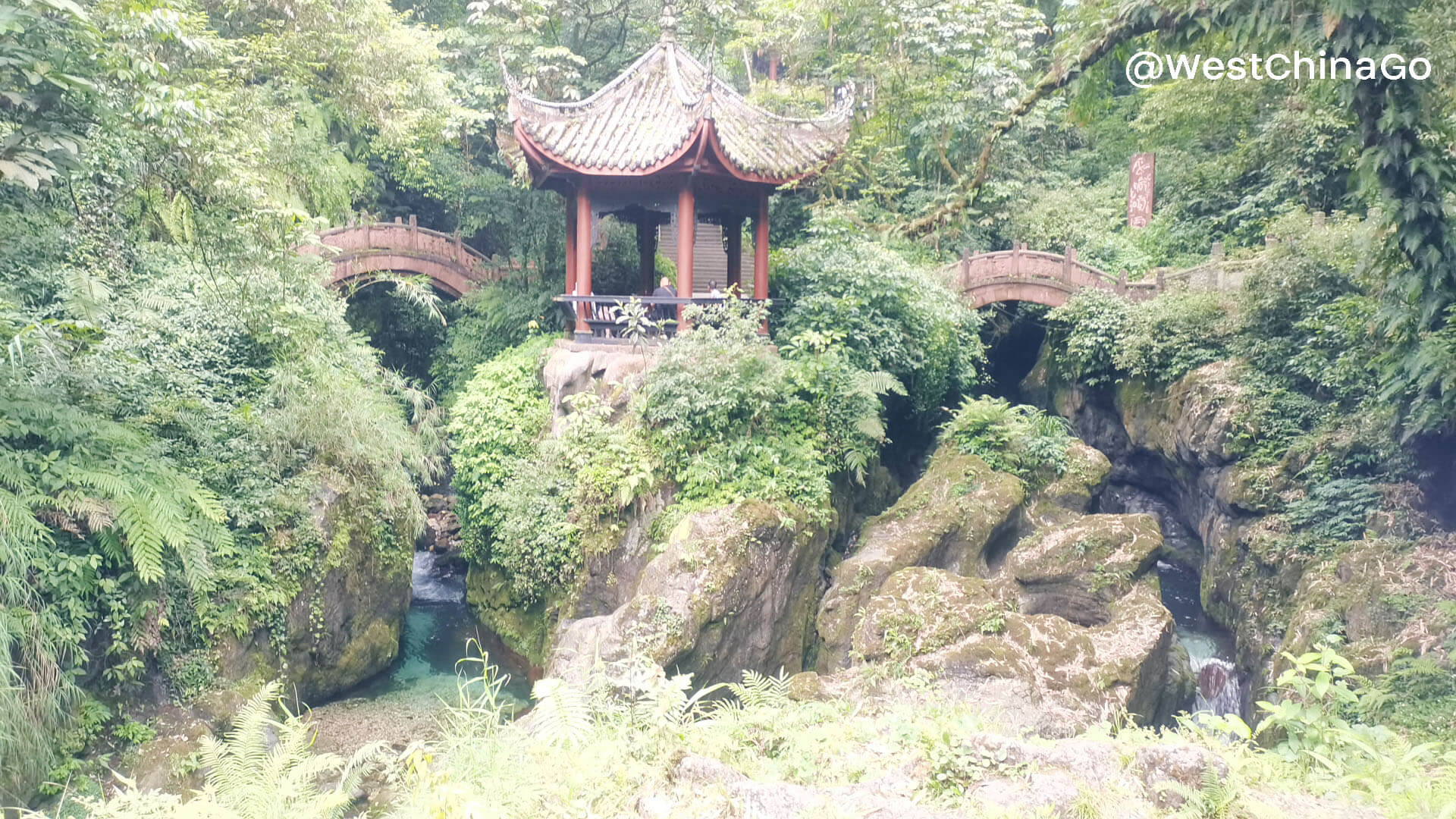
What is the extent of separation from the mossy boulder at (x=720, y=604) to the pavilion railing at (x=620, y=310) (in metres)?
3.04

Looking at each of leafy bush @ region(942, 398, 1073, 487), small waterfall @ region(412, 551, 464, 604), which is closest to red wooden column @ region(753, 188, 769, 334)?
leafy bush @ region(942, 398, 1073, 487)

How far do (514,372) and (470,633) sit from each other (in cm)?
334

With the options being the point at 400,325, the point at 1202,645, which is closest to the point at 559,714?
the point at 1202,645

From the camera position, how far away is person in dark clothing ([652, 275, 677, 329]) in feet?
37.1

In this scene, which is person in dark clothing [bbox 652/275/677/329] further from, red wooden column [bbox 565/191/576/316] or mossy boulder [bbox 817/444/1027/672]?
mossy boulder [bbox 817/444/1027/672]

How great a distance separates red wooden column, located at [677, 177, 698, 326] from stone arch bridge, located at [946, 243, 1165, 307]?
592cm

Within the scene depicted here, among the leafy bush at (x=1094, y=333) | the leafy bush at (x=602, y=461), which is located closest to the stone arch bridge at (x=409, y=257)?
the leafy bush at (x=602, y=461)

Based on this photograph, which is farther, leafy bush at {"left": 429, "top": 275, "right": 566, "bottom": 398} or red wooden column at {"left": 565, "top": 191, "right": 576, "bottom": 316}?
leafy bush at {"left": 429, "top": 275, "right": 566, "bottom": 398}

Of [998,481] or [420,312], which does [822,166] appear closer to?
[998,481]

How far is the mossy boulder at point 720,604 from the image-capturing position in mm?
8008

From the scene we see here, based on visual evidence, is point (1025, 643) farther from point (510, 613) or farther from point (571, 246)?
point (571, 246)

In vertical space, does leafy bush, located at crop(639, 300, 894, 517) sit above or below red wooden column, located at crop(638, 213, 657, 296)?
below

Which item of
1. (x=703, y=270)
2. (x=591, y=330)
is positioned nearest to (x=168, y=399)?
(x=591, y=330)

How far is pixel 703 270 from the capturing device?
18094mm
